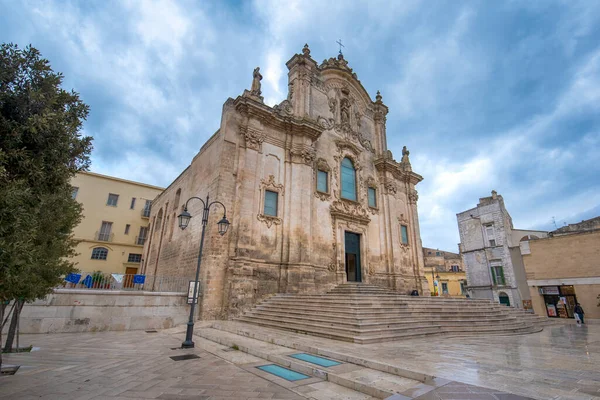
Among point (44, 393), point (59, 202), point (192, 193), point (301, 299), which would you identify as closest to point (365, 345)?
point (301, 299)

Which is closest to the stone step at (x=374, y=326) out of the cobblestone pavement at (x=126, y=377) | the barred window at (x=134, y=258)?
the cobblestone pavement at (x=126, y=377)

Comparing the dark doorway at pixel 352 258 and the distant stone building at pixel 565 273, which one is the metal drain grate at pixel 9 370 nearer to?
the dark doorway at pixel 352 258

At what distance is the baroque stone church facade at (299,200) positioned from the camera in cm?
1381

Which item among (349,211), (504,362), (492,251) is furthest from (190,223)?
(492,251)

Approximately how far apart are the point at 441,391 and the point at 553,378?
1.97 meters

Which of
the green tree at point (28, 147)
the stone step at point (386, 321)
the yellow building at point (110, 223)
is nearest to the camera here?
the green tree at point (28, 147)

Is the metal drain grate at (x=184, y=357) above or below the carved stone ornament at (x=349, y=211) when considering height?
below

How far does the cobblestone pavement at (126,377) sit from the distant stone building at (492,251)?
27109mm

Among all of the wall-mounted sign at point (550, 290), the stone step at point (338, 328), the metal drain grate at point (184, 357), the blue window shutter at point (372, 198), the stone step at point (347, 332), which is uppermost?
the blue window shutter at point (372, 198)

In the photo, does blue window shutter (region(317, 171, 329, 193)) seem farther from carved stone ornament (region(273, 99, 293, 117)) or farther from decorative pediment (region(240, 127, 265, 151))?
decorative pediment (region(240, 127, 265, 151))

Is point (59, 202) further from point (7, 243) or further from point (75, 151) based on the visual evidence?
point (7, 243)

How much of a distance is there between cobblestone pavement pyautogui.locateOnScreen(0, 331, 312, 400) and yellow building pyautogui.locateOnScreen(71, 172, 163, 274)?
2230 centimetres

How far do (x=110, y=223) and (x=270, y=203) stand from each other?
2017cm

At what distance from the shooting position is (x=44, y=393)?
3.88m
